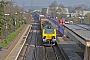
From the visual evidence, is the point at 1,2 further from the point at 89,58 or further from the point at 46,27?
the point at 89,58

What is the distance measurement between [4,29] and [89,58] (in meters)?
23.0

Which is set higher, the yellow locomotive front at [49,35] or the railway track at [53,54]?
the yellow locomotive front at [49,35]

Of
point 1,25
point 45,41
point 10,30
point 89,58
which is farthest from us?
point 10,30

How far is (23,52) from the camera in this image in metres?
26.0

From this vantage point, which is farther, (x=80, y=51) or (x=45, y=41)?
(x=45, y=41)

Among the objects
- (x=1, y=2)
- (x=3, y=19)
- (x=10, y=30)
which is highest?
(x=1, y=2)

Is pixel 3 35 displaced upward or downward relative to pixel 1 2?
downward

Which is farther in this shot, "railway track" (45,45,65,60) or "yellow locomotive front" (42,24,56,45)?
"yellow locomotive front" (42,24,56,45)

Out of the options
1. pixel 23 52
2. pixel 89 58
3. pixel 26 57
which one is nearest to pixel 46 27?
pixel 23 52

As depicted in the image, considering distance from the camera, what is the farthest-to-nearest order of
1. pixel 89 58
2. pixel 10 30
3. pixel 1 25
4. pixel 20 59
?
pixel 10 30 → pixel 1 25 → pixel 20 59 → pixel 89 58

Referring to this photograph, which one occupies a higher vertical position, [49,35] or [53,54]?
[49,35]

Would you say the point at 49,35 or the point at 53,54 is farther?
the point at 49,35

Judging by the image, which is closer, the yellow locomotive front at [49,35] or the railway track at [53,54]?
the railway track at [53,54]

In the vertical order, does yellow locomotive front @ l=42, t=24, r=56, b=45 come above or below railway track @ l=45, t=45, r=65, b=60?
above
